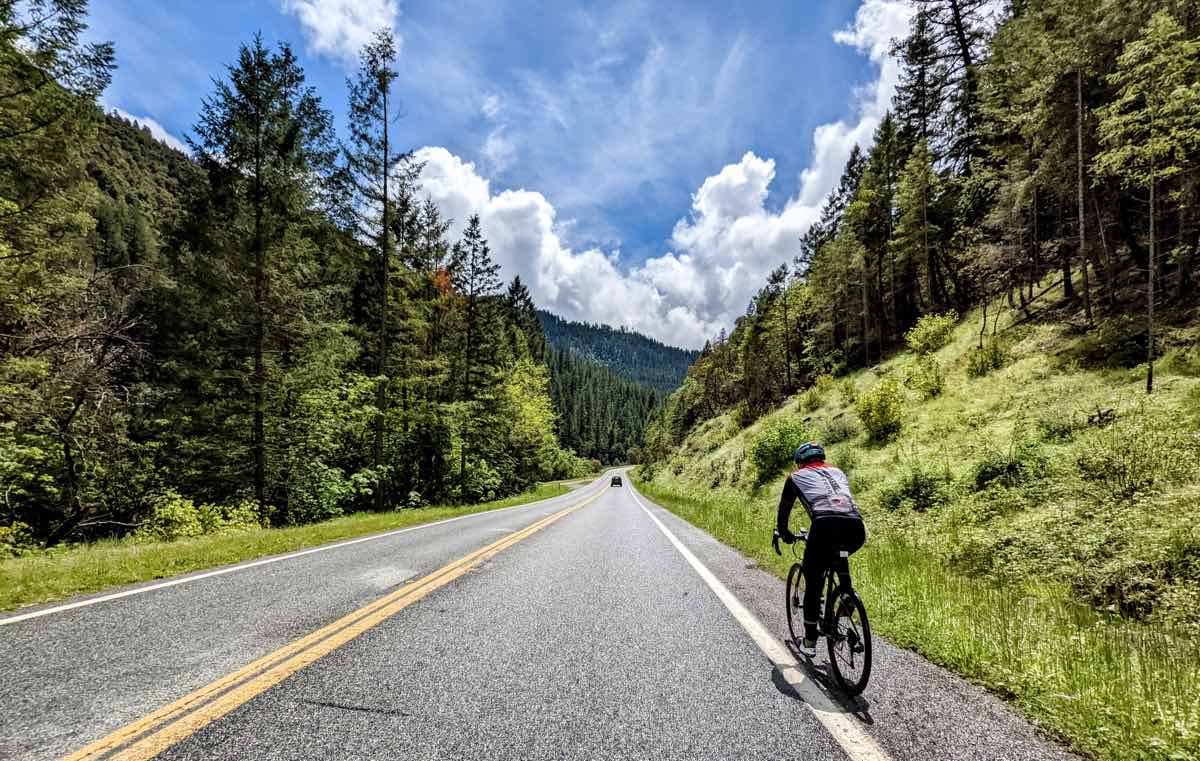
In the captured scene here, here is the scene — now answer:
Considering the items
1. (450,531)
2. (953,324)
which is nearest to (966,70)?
(953,324)

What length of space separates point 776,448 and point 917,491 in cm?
849

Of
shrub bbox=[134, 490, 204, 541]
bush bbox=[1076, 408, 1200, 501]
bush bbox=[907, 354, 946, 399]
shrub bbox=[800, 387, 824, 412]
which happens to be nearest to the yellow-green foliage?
shrub bbox=[134, 490, 204, 541]

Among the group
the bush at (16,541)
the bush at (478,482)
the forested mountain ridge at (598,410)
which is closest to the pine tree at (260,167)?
the bush at (16,541)

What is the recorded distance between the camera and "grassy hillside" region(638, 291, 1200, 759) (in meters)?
3.16

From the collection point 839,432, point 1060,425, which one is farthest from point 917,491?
point 839,432

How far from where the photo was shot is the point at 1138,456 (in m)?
7.51

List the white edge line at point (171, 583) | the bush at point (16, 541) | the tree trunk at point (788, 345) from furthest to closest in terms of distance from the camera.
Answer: the tree trunk at point (788, 345)
the bush at point (16, 541)
the white edge line at point (171, 583)

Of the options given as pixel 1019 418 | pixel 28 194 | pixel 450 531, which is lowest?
pixel 450 531

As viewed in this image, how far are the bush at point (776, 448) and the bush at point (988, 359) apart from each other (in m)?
6.12

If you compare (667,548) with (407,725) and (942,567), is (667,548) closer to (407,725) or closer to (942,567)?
(942,567)

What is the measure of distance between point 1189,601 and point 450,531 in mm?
11917

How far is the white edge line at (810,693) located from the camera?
2480 mm

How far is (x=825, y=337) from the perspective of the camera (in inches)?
1555

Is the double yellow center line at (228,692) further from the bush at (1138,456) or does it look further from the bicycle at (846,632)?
the bush at (1138,456)
